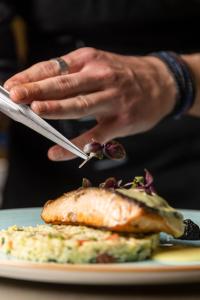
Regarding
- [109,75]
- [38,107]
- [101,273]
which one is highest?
[109,75]

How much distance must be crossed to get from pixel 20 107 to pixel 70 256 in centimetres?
27

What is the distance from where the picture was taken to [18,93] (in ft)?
3.26

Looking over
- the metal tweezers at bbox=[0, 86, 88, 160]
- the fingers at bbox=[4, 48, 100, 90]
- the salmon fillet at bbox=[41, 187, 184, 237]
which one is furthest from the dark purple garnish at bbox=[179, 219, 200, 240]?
the fingers at bbox=[4, 48, 100, 90]

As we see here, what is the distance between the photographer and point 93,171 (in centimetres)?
183

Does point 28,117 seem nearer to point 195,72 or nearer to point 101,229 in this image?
point 101,229

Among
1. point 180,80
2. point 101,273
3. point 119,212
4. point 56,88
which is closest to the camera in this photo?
point 101,273

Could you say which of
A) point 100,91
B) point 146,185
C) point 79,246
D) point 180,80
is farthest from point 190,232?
point 180,80

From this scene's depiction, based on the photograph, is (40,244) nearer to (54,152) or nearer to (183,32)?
(54,152)

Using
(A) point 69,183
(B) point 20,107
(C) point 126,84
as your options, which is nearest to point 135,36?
(A) point 69,183

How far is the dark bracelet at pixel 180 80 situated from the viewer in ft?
4.72

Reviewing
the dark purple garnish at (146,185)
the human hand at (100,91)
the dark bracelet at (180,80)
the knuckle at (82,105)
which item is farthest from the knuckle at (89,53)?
the dark purple garnish at (146,185)

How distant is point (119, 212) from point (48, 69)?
1.23 feet

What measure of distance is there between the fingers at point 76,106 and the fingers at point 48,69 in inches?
2.3

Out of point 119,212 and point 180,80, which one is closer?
point 119,212
